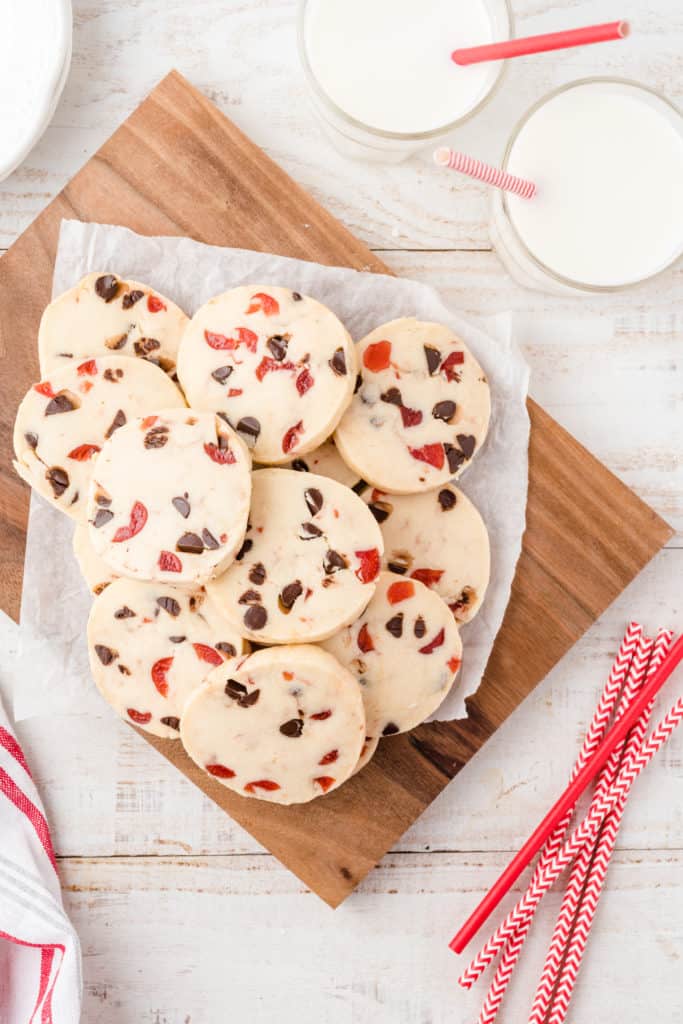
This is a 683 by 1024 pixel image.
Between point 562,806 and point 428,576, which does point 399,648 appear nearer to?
point 428,576

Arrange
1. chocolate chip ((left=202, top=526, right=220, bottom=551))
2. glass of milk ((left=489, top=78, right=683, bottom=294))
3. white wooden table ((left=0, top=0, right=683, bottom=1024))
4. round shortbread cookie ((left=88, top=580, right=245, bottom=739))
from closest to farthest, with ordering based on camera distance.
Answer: chocolate chip ((left=202, top=526, right=220, bottom=551))
round shortbread cookie ((left=88, top=580, right=245, bottom=739))
glass of milk ((left=489, top=78, right=683, bottom=294))
white wooden table ((left=0, top=0, right=683, bottom=1024))

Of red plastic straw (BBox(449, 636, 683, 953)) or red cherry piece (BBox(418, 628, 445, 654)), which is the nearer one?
red cherry piece (BBox(418, 628, 445, 654))

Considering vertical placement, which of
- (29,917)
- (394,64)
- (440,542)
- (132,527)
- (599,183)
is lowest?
(29,917)

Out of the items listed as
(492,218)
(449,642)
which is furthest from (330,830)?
(492,218)

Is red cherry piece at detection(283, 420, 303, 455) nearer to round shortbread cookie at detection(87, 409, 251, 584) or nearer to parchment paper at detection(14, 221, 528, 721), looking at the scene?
round shortbread cookie at detection(87, 409, 251, 584)

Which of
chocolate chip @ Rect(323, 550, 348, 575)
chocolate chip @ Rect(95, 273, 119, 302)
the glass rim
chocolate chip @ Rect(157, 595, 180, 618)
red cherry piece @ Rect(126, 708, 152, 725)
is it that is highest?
the glass rim

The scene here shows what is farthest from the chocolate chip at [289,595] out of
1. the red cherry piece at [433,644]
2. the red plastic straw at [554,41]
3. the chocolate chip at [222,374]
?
the red plastic straw at [554,41]

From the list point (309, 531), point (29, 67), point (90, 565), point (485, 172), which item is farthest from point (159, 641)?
point (29, 67)

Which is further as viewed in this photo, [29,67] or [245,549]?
[29,67]

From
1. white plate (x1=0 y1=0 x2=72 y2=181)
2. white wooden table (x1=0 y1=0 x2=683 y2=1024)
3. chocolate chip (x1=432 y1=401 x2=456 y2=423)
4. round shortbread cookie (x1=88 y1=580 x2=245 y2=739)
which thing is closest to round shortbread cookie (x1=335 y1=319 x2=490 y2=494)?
chocolate chip (x1=432 y1=401 x2=456 y2=423)
